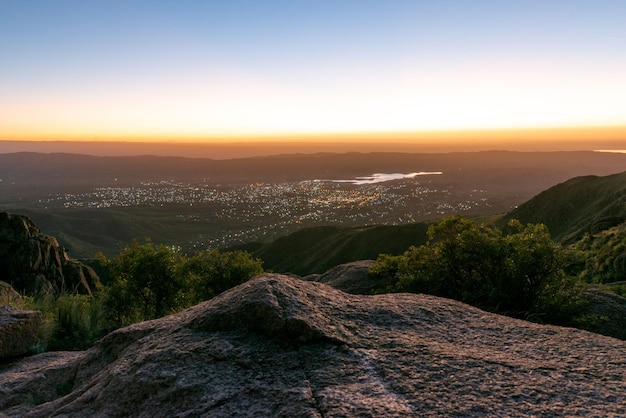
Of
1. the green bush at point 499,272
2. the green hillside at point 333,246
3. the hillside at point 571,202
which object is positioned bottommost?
the green hillside at point 333,246

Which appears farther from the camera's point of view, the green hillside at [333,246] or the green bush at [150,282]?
the green hillside at [333,246]

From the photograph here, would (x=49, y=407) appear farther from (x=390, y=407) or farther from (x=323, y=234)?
(x=323, y=234)

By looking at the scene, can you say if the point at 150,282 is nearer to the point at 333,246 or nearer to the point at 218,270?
the point at 218,270

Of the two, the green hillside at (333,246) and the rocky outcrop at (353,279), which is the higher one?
the rocky outcrop at (353,279)

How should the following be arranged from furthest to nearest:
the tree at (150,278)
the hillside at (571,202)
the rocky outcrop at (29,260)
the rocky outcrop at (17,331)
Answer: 1. the hillside at (571,202)
2. the rocky outcrop at (29,260)
3. the tree at (150,278)
4. the rocky outcrop at (17,331)

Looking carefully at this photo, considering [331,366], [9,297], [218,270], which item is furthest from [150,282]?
[331,366]

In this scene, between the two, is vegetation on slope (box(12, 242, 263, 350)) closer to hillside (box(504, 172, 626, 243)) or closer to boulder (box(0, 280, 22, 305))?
boulder (box(0, 280, 22, 305))

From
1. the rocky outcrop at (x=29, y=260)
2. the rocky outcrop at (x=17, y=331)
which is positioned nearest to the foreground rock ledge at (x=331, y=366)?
the rocky outcrop at (x=17, y=331)

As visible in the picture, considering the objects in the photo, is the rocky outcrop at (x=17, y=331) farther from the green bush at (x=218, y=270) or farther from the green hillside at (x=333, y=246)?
the green hillside at (x=333, y=246)
